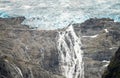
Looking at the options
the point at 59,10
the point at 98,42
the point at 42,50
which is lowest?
the point at 59,10

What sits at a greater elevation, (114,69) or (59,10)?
(114,69)

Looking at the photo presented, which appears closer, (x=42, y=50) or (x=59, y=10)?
(x=42, y=50)

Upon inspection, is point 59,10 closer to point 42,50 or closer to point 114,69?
point 42,50

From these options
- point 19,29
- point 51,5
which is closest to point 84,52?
point 19,29

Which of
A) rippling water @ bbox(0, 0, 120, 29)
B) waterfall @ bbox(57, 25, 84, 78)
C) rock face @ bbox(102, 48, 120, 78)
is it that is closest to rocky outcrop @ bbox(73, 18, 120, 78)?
waterfall @ bbox(57, 25, 84, 78)

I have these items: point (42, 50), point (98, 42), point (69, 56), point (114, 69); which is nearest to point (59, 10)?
point (98, 42)

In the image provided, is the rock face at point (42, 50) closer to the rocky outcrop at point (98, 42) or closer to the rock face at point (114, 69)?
the rocky outcrop at point (98, 42)

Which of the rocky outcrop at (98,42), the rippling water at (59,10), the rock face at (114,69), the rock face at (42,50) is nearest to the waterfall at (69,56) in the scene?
the rock face at (42,50)
